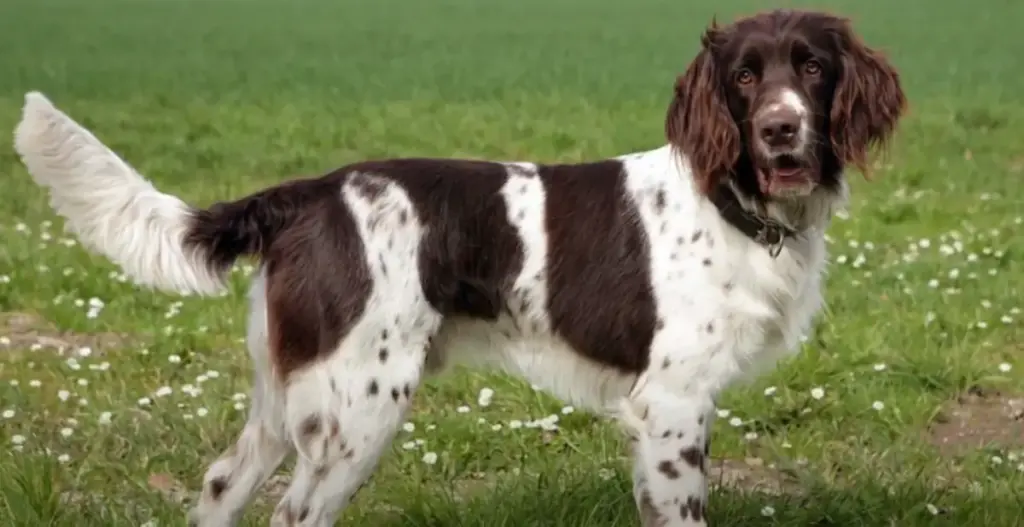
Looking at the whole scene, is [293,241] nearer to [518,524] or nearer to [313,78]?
[518,524]

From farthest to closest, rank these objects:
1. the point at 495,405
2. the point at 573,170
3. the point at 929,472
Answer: the point at 495,405 < the point at 929,472 < the point at 573,170

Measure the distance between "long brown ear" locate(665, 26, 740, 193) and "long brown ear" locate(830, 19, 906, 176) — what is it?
312mm

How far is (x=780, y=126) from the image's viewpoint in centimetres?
362

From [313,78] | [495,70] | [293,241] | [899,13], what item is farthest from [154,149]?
[899,13]

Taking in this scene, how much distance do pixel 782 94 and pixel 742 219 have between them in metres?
0.41

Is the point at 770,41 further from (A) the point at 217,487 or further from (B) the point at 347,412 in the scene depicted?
(A) the point at 217,487

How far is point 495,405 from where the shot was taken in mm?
5676

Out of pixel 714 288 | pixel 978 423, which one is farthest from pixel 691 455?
pixel 978 423

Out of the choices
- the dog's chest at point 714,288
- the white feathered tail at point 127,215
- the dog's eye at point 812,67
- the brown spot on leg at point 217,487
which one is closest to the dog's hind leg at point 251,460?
the brown spot on leg at point 217,487

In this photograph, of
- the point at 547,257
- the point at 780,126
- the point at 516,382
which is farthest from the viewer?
the point at 516,382

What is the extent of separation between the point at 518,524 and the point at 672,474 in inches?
25.0

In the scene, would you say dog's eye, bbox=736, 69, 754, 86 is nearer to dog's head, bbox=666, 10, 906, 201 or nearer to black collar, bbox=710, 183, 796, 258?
dog's head, bbox=666, 10, 906, 201

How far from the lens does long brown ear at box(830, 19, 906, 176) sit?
384 centimetres

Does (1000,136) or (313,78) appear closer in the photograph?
(1000,136)
